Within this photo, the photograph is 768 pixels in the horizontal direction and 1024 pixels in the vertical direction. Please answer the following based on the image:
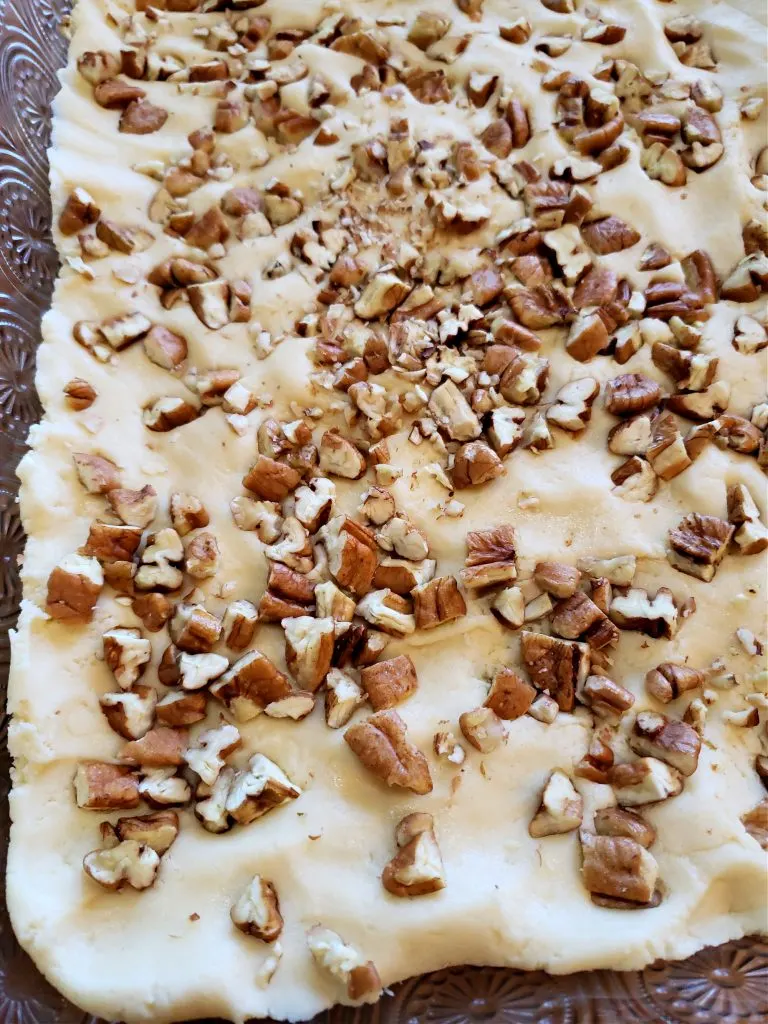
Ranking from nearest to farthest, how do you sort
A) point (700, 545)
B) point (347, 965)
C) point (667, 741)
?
point (347, 965), point (667, 741), point (700, 545)

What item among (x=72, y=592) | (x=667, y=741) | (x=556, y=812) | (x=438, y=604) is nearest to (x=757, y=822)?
(x=667, y=741)

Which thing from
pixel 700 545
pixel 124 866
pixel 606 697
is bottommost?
pixel 124 866

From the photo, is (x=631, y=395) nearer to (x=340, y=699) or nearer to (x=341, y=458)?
(x=341, y=458)

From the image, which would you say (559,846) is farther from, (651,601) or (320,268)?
(320,268)

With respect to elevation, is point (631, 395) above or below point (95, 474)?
above

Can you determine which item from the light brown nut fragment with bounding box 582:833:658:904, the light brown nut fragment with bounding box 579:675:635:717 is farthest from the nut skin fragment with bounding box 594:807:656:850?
the light brown nut fragment with bounding box 579:675:635:717

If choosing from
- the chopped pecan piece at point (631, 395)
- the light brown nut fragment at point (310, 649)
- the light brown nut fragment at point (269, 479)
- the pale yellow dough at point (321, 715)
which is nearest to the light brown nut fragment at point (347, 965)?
the pale yellow dough at point (321, 715)

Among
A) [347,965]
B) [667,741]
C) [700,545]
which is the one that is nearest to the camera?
[347,965]
